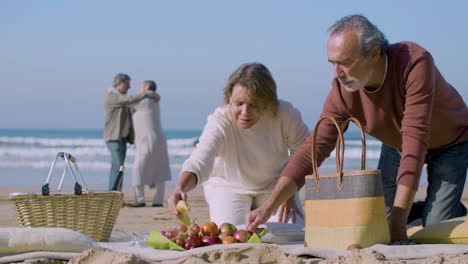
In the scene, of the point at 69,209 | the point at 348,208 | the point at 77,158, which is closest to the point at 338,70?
the point at 348,208

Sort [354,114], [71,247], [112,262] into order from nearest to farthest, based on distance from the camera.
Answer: [112,262], [71,247], [354,114]

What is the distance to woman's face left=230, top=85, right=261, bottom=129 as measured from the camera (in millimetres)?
4902

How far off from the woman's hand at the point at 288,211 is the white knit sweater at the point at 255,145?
277 mm

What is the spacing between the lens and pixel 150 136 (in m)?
10.0

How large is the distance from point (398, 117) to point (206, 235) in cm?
137

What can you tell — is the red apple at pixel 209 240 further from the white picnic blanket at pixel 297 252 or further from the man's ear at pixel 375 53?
the man's ear at pixel 375 53

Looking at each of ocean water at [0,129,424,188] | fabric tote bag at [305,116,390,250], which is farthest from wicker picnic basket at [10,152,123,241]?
ocean water at [0,129,424,188]

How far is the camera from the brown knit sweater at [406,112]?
3.74 metres

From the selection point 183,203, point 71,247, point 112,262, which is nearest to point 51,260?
point 71,247

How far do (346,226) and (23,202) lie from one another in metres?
2.50

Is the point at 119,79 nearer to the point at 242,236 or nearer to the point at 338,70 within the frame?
the point at 242,236

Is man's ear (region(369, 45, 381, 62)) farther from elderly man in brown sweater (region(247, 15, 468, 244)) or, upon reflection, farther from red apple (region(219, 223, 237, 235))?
red apple (region(219, 223, 237, 235))

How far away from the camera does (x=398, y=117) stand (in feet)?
13.6

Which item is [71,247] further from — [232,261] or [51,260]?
[232,261]
